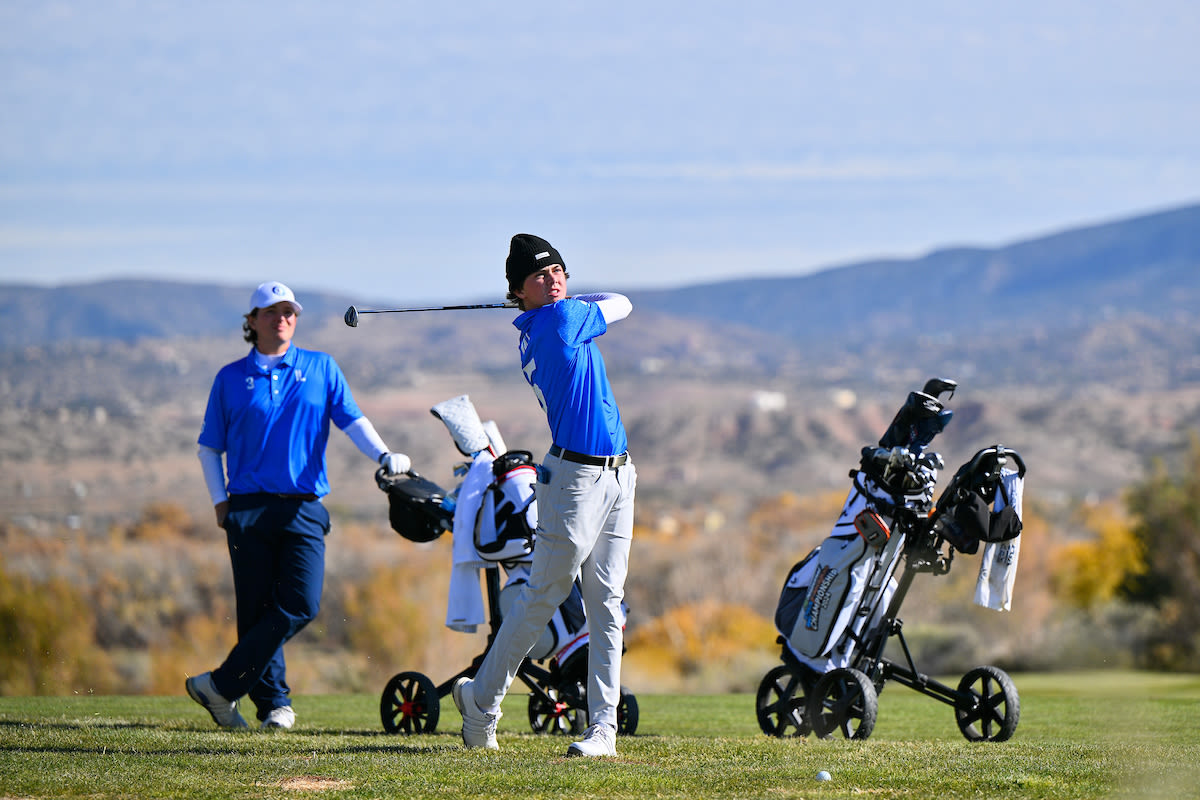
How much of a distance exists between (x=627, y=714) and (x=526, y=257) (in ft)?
10.00

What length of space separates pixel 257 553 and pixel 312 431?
0.74 m

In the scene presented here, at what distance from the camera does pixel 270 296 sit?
8.94 m

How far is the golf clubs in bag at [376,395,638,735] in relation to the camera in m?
8.80

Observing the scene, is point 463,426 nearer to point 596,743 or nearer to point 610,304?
point 610,304

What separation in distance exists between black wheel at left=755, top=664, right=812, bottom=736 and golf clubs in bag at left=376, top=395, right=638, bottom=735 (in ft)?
2.63

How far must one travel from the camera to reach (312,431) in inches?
353

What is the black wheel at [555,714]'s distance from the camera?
30.0 ft

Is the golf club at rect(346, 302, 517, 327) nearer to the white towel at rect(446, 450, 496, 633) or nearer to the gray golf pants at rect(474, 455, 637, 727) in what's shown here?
the gray golf pants at rect(474, 455, 637, 727)

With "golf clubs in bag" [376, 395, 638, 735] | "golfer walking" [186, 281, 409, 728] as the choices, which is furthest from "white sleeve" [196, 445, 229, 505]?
"golf clubs in bag" [376, 395, 638, 735]

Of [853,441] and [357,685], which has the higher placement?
[853,441]

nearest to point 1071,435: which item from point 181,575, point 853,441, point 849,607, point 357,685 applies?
point 853,441

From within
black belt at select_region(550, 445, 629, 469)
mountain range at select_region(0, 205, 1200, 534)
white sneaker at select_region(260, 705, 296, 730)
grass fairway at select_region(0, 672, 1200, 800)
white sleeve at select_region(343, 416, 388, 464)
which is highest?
mountain range at select_region(0, 205, 1200, 534)

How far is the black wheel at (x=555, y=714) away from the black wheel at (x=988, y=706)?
6.97 feet

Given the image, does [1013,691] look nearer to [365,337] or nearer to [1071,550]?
[1071,550]
